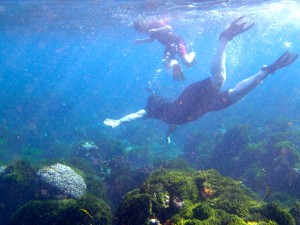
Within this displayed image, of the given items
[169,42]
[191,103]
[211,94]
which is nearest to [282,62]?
[211,94]

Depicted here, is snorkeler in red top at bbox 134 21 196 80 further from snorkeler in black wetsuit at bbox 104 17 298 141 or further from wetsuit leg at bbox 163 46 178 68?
snorkeler in black wetsuit at bbox 104 17 298 141

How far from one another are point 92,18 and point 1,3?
30.3 ft

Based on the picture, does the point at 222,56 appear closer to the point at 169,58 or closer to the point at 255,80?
the point at 255,80

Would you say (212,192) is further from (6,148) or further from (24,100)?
(24,100)

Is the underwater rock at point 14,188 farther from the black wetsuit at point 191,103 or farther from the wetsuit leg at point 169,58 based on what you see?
the wetsuit leg at point 169,58

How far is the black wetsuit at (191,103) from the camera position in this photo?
391 inches

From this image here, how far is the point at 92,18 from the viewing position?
26.6 metres

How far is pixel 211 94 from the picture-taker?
9.93 meters

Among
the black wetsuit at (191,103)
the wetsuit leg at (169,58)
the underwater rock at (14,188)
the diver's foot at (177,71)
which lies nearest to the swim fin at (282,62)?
the black wetsuit at (191,103)

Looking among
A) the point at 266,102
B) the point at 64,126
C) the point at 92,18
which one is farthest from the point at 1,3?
the point at 266,102

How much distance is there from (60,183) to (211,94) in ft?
20.9

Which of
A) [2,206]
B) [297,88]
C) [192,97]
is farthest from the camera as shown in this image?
[297,88]

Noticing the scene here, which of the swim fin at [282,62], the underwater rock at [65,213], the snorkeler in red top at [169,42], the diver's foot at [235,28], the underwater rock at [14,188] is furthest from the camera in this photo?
the snorkeler in red top at [169,42]

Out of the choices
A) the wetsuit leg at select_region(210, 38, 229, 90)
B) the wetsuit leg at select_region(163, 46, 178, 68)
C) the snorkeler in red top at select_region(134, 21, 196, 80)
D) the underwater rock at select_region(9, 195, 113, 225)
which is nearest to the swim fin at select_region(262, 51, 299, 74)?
the wetsuit leg at select_region(210, 38, 229, 90)
